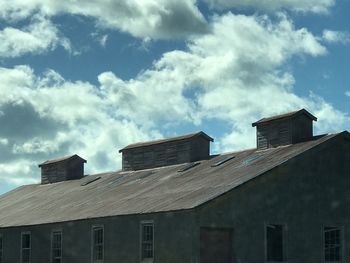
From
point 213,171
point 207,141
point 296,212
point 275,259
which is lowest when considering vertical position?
point 275,259

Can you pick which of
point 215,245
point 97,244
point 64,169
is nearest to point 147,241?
point 215,245

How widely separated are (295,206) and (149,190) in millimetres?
6597

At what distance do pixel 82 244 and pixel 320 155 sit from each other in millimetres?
10794

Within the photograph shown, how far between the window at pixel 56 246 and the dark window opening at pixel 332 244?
39.5 ft

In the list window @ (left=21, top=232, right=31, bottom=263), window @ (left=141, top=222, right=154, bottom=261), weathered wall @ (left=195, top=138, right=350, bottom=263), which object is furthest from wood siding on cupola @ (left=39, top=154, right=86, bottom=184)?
weathered wall @ (left=195, top=138, right=350, bottom=263)

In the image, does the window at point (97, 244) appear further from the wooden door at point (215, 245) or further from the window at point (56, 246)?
the wooden door at point (215, 245)

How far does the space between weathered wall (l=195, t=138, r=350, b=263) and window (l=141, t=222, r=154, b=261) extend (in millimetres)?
2709

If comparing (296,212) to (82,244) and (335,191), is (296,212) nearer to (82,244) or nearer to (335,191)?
(335,191)

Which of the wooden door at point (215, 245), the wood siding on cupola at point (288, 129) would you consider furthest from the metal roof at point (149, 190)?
the wooden door at point (215, 245)

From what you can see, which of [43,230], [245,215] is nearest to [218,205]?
[245,215]

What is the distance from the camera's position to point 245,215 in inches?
1033

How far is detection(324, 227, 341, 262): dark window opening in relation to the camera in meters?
28.6

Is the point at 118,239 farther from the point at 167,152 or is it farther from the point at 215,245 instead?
the point at 167,152

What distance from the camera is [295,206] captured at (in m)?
27.8
